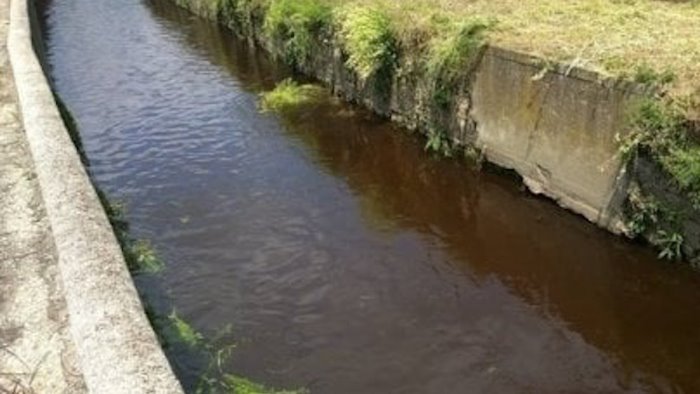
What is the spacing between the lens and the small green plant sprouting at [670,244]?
8405 mm

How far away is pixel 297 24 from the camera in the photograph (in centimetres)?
1644

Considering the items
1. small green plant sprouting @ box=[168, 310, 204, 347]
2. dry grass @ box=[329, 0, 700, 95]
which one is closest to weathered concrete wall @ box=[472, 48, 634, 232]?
dry grass @ box=[329, 0, 700, 95]

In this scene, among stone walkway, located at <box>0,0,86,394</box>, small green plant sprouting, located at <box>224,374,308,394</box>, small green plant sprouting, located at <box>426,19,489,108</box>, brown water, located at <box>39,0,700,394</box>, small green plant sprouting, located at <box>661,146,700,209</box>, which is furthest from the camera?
small green plant sprouting, located at <box>426,19,489,108</box>

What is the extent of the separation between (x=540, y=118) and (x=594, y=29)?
4.93 feet

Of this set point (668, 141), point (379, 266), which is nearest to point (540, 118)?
point (668, 141)

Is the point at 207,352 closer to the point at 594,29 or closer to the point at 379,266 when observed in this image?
the point at 379,266

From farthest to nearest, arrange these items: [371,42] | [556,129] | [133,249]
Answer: [371,42] → [556,129] → [133,249]

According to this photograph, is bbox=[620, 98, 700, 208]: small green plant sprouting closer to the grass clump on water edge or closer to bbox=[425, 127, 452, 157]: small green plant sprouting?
bbox=[425, 127, 452, 157]: small green plant sprouting

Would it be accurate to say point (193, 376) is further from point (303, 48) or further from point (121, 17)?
point (121, 17)

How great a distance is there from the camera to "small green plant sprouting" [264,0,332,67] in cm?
1584

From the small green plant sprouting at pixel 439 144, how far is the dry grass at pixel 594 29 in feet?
5.03

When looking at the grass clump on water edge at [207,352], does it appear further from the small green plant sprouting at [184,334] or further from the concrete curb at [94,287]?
the concrete curb at [94,287]

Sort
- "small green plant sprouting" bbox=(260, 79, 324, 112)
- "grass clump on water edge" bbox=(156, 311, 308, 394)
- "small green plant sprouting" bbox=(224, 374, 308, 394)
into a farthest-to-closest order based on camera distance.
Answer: "small green plant sprouting" bbox=(260, 79, 324, 112)
"grass clump on water edge" bbox=(156, 311, 308, 394)
"small green plant sprouting" bbox=(224, 374, 308, 394)

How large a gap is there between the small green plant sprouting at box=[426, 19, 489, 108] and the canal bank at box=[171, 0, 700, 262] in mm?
19
